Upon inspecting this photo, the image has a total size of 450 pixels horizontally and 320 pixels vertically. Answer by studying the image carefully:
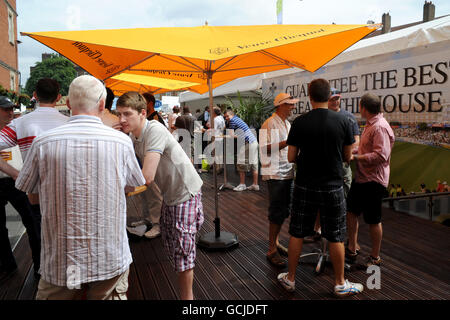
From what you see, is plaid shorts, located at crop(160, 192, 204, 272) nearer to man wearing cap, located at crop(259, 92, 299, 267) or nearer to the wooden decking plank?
man wearing cap, located at crop(259, 92, 299, 267)

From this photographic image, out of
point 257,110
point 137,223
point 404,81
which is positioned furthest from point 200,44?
point 257,110

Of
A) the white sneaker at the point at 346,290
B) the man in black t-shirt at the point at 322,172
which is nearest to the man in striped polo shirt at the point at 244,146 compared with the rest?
the man in black t-shirt at the point at 322,172

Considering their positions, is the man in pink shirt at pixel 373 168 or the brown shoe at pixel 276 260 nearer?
the man in pink shirt at pixel 373 168

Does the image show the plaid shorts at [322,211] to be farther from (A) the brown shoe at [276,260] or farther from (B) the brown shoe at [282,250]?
(B) the brown shoe at [282,250]

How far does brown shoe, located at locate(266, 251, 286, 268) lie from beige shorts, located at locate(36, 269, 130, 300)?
2.16 meters

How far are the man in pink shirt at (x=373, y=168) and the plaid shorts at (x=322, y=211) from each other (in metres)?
0.66

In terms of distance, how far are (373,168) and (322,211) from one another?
89 centimetres

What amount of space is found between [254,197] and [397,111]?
3.02 metres

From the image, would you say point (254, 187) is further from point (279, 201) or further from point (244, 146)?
point (279, 201)

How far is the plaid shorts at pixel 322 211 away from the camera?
2.69 m

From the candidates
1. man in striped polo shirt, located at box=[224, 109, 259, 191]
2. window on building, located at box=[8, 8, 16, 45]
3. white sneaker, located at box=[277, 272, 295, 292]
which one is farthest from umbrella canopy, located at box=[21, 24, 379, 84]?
window on building, located at box=[8, 8, 16, 45]

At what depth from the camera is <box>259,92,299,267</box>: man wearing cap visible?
134 inches

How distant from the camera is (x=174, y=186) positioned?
228cm
